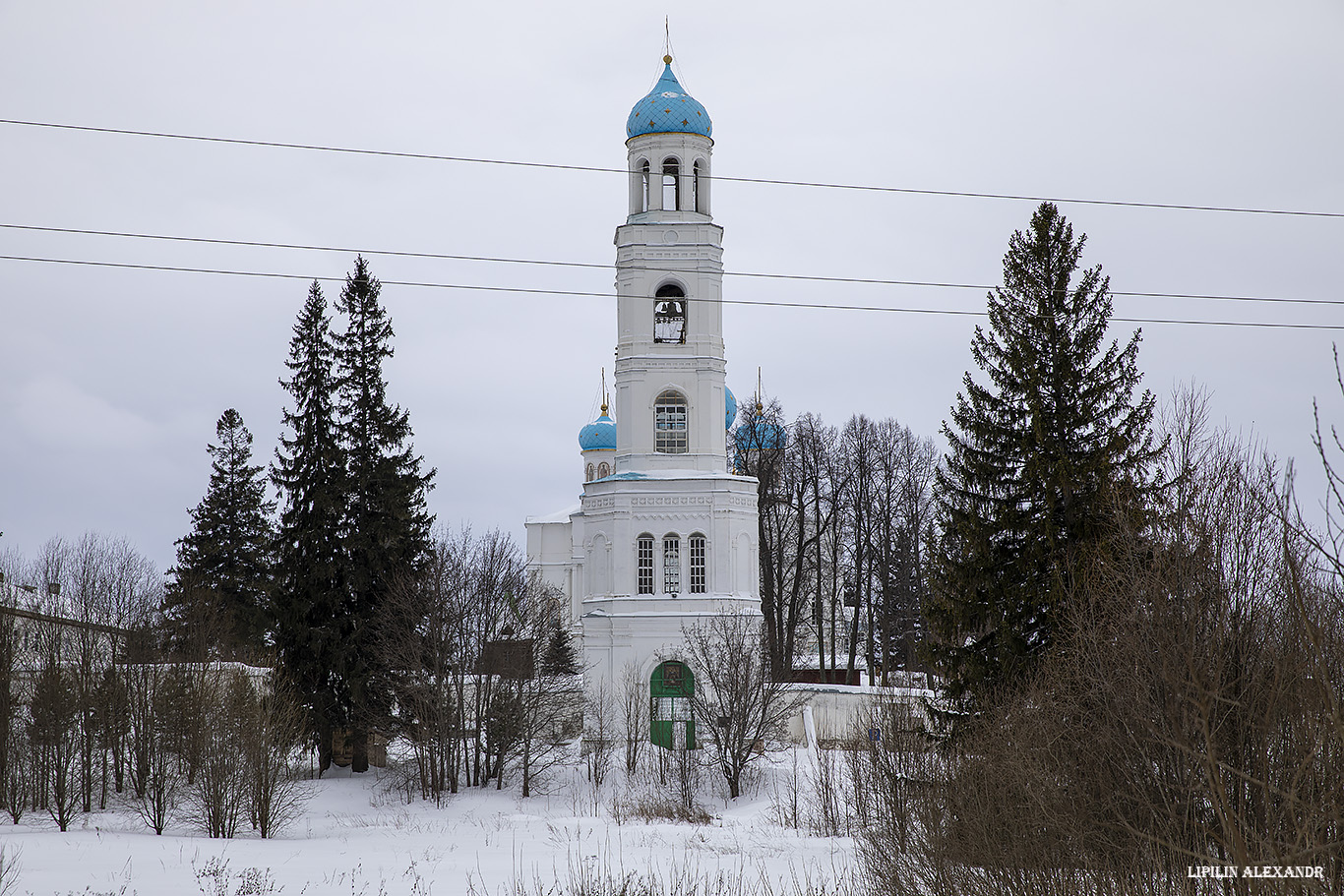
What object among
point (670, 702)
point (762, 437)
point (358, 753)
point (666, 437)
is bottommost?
point (358, 753)

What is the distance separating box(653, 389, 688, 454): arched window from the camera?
Answer: 118 feet

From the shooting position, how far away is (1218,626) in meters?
11.5

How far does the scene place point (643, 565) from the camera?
1389 inches

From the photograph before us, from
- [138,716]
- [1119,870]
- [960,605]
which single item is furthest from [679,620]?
[1119,870]

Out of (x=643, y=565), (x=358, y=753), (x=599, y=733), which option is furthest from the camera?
(x=643, y=565)

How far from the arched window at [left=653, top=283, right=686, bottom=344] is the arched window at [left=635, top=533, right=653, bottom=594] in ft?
19.7

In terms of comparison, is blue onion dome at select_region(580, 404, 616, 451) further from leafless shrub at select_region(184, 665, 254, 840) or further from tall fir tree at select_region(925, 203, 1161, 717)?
tall fir tree at select_region(925, 203, 1161, 717)

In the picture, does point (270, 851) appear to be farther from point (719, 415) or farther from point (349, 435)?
point (719, 415)

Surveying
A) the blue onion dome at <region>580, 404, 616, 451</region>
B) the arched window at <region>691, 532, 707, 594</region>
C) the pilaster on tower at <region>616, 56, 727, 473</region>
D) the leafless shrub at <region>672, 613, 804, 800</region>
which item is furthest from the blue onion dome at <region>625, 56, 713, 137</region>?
the blue onion dome at <region>580, 404, 616, 451</region>

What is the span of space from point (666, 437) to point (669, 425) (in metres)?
0.37

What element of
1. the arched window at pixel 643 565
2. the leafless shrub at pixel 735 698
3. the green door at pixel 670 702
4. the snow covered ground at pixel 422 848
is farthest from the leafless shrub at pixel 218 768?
the arched window at pixel 643 565

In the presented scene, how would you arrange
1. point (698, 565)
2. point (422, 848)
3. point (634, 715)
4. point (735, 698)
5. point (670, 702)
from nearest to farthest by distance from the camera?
point (422, 848), point (735, 698), point (634, 715), point (670, 702), point (698, 565)

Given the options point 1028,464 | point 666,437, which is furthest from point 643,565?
point 1028,464

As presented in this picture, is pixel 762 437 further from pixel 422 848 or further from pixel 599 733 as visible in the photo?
pixel 422 848
